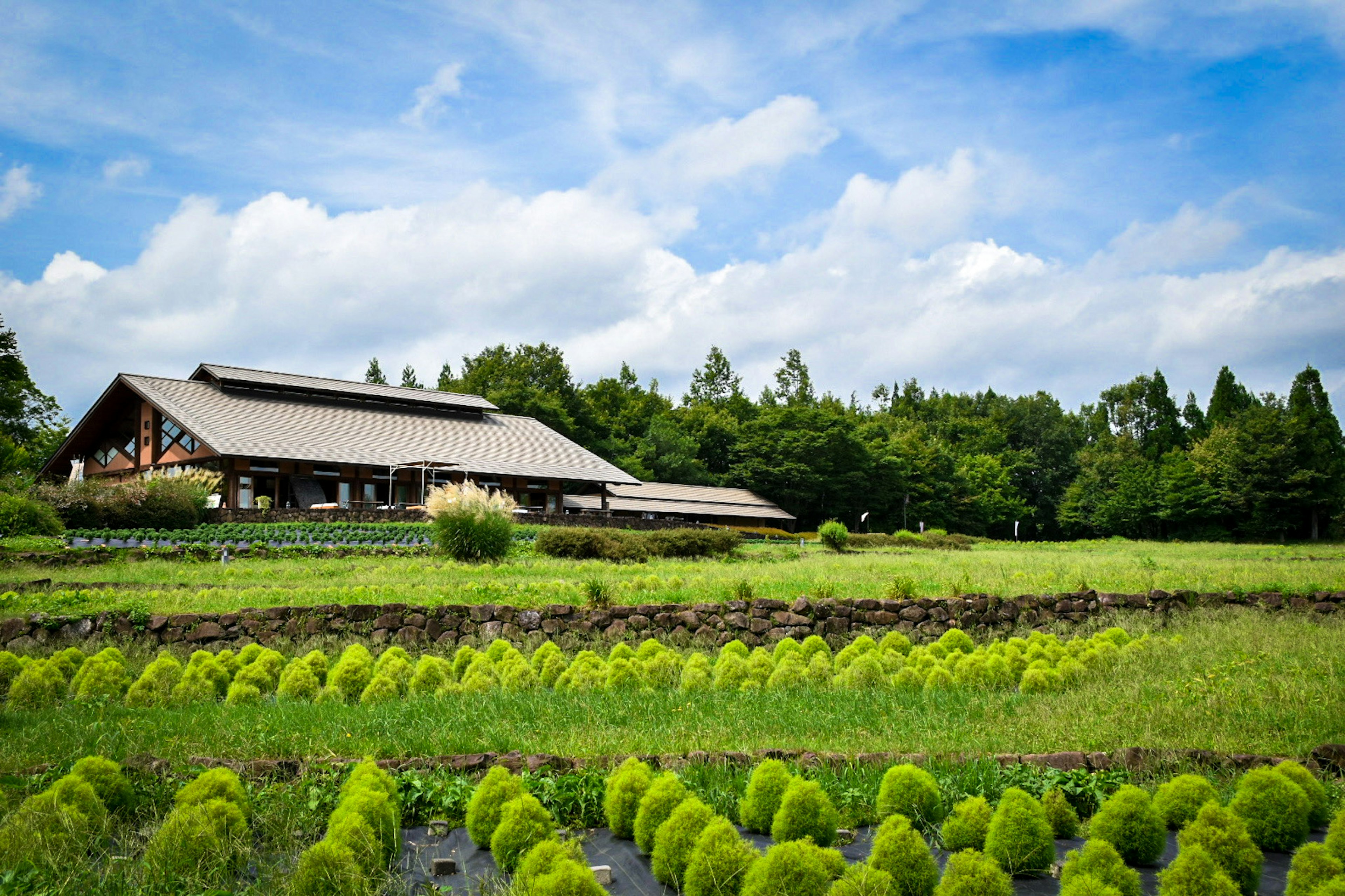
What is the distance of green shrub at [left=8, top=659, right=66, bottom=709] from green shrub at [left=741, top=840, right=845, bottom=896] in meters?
6.57

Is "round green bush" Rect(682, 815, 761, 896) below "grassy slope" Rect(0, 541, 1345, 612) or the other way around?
below

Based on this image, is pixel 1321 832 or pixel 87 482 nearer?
pixel 1321 832

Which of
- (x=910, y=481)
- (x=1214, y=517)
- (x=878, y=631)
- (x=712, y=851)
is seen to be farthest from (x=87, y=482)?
(x=1214, y=517)

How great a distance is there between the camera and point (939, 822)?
4.88m

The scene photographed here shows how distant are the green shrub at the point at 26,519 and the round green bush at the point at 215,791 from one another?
802 inches

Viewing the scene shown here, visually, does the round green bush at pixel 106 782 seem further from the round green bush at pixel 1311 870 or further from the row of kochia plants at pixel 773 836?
the round green bush at pixel 1311 870

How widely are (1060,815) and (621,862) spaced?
223 centimetres

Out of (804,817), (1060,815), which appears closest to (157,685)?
(804,817)

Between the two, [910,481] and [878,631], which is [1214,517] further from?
[878,631]

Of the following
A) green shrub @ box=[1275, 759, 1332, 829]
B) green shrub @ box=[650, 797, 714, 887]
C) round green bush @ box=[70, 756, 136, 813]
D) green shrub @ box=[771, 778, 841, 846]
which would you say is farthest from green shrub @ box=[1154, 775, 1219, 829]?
round green bush @ box=[70, 756, 136, 813]

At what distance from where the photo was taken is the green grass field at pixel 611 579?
12352 mm

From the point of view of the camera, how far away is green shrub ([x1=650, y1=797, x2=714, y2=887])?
434 centimetres

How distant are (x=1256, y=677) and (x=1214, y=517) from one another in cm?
5665

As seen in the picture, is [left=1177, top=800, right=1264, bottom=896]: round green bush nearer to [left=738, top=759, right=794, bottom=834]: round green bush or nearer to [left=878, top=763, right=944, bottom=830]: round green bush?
[left=878, top=763, right=944, bottom=830]: round green bush
